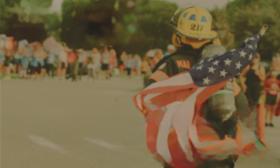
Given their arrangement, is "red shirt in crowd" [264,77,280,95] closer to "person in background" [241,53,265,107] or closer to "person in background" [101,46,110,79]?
"person in background" [241,53,265,107]

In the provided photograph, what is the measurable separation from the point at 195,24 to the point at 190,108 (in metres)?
0.26

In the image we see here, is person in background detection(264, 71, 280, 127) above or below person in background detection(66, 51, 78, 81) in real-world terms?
below

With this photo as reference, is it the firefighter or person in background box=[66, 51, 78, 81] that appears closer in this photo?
the firefighter

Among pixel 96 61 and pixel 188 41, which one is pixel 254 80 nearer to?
pixel 188 41

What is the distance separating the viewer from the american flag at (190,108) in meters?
2.21

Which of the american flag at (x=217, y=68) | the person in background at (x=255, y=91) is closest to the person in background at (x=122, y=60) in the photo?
the american flag at (x=217, y=68)

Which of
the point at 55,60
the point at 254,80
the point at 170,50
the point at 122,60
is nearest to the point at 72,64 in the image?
the point at 55,60

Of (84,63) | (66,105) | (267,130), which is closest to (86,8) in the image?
(84,63)

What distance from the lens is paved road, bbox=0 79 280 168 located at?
2.31m

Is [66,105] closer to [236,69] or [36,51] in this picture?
[36,51]

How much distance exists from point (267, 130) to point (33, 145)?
2.56 ft

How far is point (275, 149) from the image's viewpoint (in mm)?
2299

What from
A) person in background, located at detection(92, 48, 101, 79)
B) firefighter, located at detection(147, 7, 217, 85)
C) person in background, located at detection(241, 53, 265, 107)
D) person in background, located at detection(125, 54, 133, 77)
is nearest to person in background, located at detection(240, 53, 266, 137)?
person in background, located at detection(241, 53, 265, 107)

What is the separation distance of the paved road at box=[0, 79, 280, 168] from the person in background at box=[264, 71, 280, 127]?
4cm
